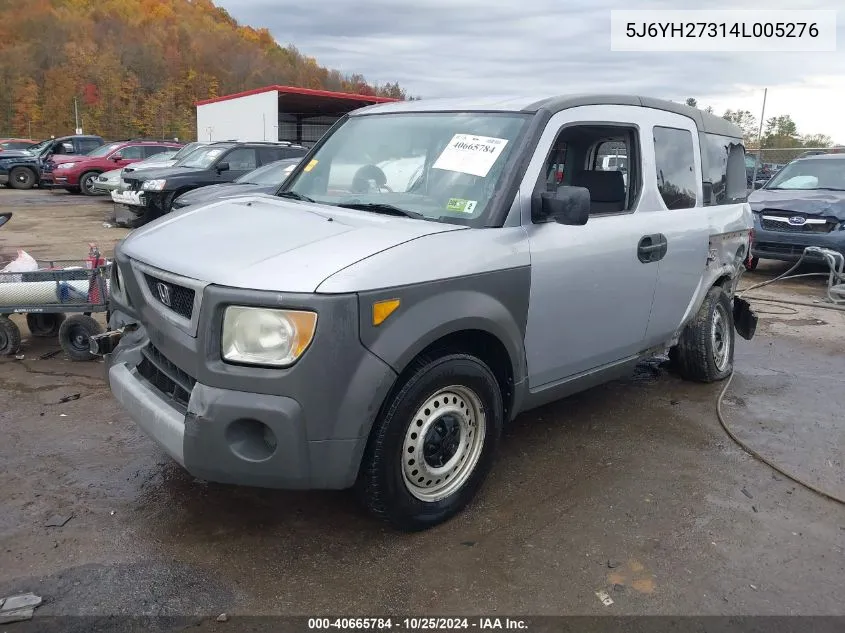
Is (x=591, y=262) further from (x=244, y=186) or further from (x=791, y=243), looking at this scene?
(x=791, y=243)

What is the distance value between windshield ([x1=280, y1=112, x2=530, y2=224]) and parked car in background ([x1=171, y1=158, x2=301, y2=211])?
5125 mm

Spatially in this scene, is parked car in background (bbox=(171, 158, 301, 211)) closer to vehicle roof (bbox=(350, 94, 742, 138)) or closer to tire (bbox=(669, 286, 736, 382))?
vehicle roof (bbox=(350, 94, 742, 138))

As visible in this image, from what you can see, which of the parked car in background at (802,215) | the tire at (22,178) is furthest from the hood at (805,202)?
the tire at (22,178)

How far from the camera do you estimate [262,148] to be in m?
14.4

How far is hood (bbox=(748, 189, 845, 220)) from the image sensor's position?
9.94 m

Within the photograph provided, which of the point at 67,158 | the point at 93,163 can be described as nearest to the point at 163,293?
the point at 93,163

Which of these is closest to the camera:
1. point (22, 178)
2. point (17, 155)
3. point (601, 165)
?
point (601, 165)

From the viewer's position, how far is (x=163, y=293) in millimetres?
3115

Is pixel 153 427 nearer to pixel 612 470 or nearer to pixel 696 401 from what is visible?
pixel 612 470

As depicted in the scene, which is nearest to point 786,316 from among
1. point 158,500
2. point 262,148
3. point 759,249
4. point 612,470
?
point 759,249

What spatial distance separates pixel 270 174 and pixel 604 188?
747cm

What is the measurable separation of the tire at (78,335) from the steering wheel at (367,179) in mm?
2773

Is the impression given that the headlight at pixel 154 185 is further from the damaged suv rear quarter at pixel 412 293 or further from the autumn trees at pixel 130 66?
the autumn trees at pixel 130 66

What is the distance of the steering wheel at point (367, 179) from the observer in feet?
12.7
